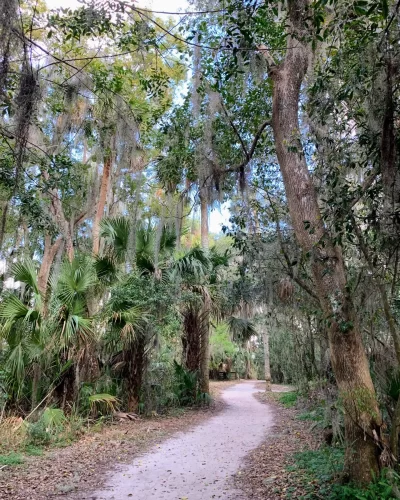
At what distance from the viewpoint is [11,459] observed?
531cm

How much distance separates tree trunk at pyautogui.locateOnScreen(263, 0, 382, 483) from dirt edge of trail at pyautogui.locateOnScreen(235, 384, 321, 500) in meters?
0.94

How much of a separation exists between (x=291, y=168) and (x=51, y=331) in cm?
528

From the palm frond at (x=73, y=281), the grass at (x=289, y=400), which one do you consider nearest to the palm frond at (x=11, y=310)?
the palm frond at (x=73, y=281)

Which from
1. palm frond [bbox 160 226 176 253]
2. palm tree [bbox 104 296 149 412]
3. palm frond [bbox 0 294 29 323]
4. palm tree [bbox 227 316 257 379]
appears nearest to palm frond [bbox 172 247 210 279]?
palm frond [bbox 160 226 176 253]

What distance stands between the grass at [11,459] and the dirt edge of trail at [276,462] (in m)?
2.89

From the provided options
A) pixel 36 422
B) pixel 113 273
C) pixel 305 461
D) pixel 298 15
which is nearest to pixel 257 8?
pixel 298 15

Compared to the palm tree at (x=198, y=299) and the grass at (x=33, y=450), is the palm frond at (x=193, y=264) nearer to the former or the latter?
the palm tree at (x=198, y=299)

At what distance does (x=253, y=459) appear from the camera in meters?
5.80

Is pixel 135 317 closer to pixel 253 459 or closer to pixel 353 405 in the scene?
pixel 253 459

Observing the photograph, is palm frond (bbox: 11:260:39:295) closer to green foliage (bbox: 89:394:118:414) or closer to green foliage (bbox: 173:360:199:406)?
green foliage (bbox: 89:394:118:414)

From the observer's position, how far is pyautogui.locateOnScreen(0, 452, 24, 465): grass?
5219mm

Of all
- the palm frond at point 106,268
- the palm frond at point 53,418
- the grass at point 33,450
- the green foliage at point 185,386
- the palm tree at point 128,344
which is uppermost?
the palm frond at point 106,268

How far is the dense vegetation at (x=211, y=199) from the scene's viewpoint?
3.72 meters

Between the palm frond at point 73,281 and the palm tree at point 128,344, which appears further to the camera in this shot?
the palm tree at point 128,344
